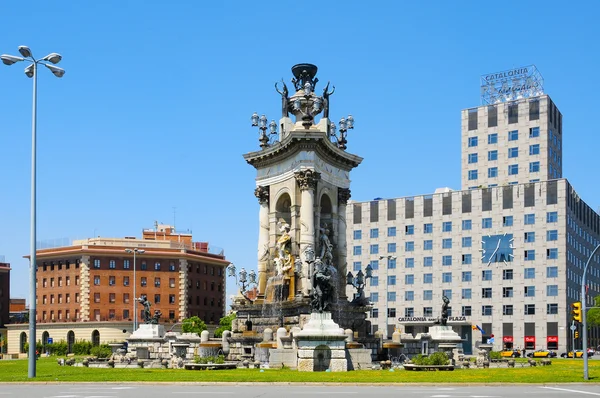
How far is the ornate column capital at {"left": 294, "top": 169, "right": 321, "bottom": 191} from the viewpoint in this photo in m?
49.1

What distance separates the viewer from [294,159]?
165 ft

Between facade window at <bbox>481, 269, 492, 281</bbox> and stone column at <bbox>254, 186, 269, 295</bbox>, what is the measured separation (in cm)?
5754

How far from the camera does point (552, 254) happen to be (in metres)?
99.2

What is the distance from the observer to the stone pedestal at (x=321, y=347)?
34.9m

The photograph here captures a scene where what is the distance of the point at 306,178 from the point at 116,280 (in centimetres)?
8056

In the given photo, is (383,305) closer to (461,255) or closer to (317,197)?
(461,255)

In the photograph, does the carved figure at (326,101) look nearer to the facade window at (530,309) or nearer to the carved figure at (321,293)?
the carved figure at (321,293)

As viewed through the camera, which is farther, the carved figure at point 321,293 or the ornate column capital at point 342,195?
the ornate column capital at point 342,195

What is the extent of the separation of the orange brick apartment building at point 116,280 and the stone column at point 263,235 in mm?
71133

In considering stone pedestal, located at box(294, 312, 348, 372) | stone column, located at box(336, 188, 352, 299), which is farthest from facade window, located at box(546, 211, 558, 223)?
stone pedestal, located at box(294, 312, 348, 372)

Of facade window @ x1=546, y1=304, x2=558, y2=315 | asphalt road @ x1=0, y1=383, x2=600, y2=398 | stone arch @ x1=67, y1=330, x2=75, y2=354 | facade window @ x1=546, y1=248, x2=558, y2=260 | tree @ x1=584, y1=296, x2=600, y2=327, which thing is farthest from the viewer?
stone arch @ x1=67, y1=330, x2=75, y2=354

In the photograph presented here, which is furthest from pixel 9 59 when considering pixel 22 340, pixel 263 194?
pixel 22 340

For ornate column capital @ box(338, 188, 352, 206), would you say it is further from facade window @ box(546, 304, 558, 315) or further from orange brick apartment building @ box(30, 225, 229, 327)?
orange brick apartment building @ box(30, 225, 229, 327)

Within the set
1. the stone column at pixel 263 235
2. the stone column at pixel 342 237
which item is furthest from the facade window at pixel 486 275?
the stone column at pixel 263 235
